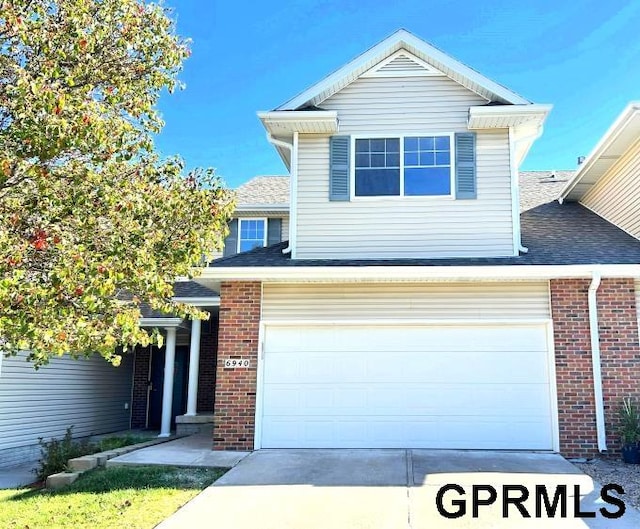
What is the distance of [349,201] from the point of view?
11.0m

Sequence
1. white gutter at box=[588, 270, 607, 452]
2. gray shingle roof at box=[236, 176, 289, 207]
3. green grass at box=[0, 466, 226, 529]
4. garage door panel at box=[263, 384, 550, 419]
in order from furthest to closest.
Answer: gray shingle roof at box=[236, 176, 289, 207], garage door panel at box=[263, 384, 550, 419], white gutter at box=[588, 270, 607, 452], green grass at box=[0, 466, 226, 529]

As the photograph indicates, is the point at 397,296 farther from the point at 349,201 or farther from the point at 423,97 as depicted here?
the point at 423,97

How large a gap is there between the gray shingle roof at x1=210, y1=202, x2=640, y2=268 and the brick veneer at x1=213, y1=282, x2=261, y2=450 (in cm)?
55

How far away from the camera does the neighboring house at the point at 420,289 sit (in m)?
9.62

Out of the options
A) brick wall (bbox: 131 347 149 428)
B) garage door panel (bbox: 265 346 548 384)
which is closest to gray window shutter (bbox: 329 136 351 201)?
garage door panel (bbox: 265 346 548 384)

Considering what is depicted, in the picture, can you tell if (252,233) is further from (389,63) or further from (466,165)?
(466,165)

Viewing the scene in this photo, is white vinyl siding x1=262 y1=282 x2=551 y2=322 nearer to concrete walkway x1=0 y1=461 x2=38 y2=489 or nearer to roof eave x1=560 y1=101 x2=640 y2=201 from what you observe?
roof eave x1=560 y1=101 x2=640 y2=201

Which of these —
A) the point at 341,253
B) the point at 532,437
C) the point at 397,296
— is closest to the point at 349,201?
the point at 341,253

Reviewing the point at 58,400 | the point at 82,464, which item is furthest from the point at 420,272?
the point at 58,400

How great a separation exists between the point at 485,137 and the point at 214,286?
18.8 feet

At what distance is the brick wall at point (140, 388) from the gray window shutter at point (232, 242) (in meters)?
3.30

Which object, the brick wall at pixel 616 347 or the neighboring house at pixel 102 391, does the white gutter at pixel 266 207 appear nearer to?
the neighboring house at pixel 102 391

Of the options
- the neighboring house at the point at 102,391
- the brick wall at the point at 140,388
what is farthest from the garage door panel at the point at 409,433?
the brick wall at the point at 140,388

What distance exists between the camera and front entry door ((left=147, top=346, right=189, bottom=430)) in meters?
15.4
